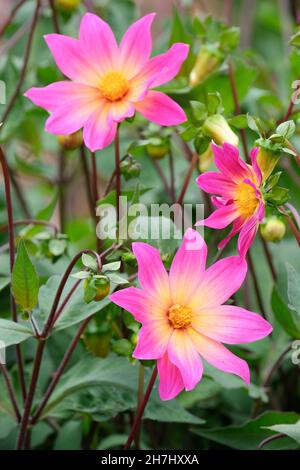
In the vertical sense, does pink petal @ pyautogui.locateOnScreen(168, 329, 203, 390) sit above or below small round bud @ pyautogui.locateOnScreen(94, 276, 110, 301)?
below

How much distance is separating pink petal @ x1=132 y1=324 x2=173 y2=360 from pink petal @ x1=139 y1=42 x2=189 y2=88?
0.17 metres

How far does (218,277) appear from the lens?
0.58 m

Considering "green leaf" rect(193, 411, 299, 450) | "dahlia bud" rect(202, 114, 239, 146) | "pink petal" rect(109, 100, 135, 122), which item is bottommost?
"green leaf" rect(193, 411, 299, 450)

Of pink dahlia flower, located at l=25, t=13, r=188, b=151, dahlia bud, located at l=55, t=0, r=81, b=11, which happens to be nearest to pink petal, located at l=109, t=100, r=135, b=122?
pink dahlia flower, located at l=25, t=13, r=188, b=151

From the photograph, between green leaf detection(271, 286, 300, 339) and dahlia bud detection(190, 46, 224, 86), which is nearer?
green leaf detection(271, 286, 300, 339)

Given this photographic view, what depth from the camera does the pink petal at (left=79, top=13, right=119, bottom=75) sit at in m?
0.64

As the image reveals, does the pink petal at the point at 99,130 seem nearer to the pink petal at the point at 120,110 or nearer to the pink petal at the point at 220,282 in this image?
the pink petal at the point at 120,110

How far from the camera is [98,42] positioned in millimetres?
649

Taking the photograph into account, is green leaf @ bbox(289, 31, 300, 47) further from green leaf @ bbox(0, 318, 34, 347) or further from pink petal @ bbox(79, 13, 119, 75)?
green leaf @ bbox(0, 318, 34, 347)

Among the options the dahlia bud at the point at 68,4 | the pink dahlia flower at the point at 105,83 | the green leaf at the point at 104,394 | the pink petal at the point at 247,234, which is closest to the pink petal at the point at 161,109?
the pink dahlia flower at the point at 105,83

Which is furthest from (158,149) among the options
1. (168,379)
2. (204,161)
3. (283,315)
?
(168,379)

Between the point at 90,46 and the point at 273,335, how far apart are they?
36cm

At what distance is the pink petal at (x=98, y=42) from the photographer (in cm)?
64

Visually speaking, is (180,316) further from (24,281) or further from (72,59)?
(72,59)
